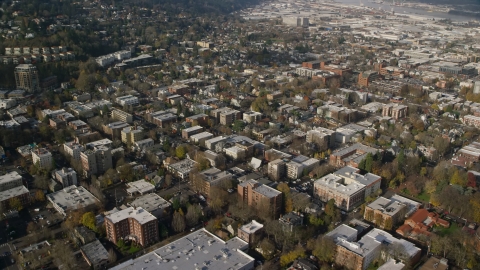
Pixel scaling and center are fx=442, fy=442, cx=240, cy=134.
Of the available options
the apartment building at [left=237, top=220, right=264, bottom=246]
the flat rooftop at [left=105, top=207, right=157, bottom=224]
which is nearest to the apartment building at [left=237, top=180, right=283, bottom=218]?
the apartment building at [left=237, top=220, right=264, bottom=246]

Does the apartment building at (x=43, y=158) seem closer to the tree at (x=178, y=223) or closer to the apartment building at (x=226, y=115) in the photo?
the tree at (x=178, y=223)

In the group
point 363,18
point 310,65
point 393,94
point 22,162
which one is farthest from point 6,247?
point 363,18

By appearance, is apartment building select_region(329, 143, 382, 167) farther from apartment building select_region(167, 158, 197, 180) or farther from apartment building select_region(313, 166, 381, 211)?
apartment building select_region(167, 158, 197, 180)

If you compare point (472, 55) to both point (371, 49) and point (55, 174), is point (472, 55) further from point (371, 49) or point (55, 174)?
point (55, 174)

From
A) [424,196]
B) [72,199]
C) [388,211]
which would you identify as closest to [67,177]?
[72,199]

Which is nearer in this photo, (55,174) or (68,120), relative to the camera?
(55,174)

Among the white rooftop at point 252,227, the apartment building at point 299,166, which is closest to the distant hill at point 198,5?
the apartment building at point 299,166
